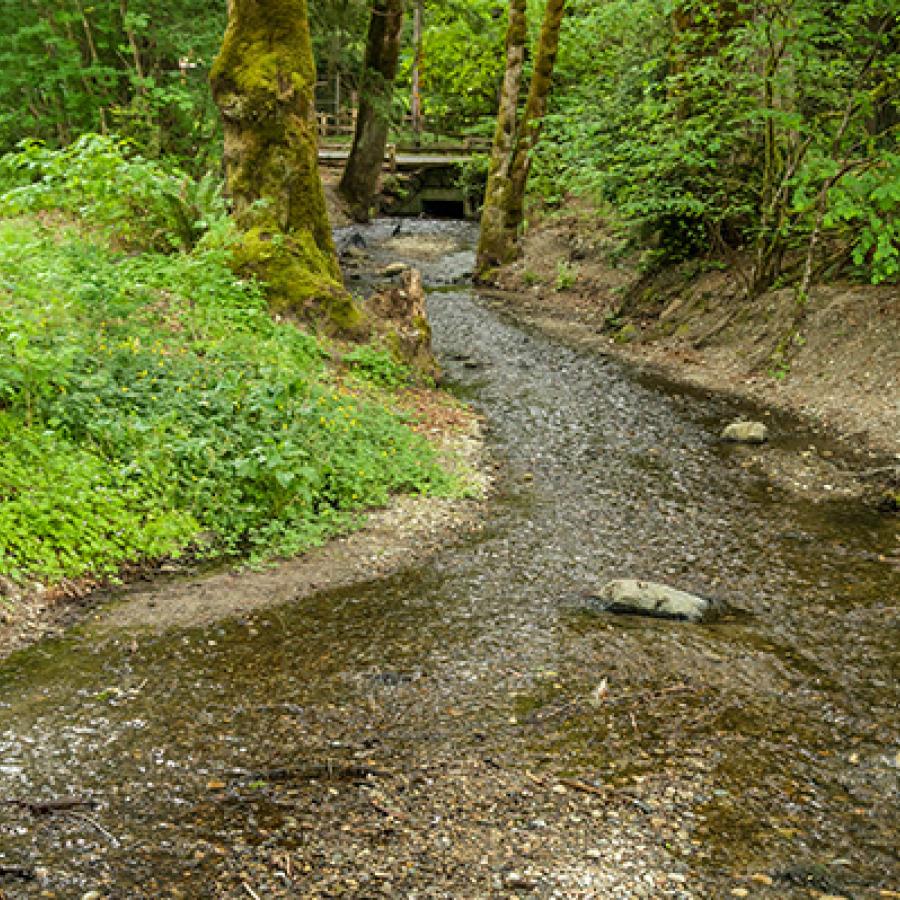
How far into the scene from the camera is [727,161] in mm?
13375

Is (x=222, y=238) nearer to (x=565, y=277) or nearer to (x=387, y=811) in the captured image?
(x=387, y=811)

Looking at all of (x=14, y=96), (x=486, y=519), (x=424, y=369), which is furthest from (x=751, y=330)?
(x=14, y=96)

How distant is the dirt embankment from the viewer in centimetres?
1012

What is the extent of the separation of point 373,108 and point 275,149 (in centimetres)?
798

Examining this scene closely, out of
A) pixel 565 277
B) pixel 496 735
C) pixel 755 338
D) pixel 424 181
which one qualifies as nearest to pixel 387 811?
pixel 496 735

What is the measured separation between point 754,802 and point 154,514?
14.2ft

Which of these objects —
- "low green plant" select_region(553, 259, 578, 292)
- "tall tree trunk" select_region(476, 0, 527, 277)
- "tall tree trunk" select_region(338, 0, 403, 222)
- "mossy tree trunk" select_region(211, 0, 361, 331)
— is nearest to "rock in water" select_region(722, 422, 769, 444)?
"mossy tree trunk" select_region(211, 0, 361, 331)

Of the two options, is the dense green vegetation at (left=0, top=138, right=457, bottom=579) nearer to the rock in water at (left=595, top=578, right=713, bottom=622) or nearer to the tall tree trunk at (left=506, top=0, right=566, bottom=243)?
the rock in water at (left=595, top=578, right=713, bottom=622)

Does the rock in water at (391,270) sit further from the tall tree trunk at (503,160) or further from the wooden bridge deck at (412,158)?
the wooden bridge deck at (412,158)

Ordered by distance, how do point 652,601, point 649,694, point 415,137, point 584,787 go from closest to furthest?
point 584,787 → point 649,694 → point 652,601 → point 415,137

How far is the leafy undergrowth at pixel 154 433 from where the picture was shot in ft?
18.8

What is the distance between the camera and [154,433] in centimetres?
650

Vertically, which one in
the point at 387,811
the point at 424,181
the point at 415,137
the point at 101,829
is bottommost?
the point at 387,811

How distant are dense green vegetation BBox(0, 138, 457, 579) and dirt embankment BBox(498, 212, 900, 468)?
525 centimetres
